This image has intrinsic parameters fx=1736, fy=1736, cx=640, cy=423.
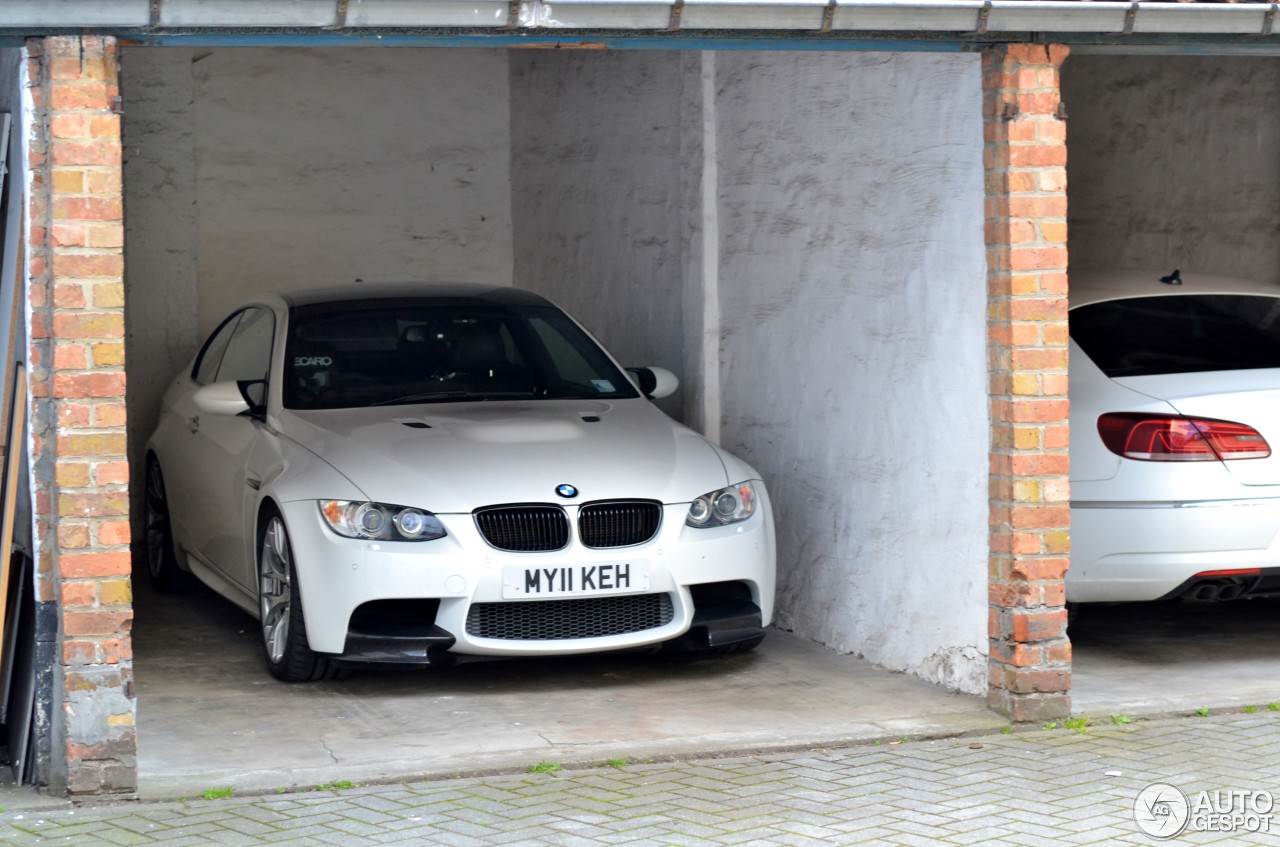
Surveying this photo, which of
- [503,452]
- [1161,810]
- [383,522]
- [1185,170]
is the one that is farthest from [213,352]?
[1185,170]

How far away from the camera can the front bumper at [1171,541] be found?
667cm

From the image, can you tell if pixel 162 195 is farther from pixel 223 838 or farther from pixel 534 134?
pixel 223 838

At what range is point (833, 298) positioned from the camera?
7.51m

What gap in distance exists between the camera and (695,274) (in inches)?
335

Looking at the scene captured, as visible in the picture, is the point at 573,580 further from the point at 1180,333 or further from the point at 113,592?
the point at 1180,333

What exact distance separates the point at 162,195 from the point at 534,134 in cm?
227

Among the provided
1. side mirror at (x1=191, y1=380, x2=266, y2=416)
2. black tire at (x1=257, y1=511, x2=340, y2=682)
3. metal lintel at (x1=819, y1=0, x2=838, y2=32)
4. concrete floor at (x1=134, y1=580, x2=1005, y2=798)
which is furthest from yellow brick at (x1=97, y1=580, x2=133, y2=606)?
metal lintel at (x1=819, y1=0, x2=838, y2=32)

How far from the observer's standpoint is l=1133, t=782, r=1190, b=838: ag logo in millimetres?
4957

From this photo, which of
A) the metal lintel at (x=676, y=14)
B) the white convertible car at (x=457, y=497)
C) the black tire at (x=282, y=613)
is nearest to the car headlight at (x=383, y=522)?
the white convertible car at (x=457, y=497)

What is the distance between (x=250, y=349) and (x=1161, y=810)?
4793 mm

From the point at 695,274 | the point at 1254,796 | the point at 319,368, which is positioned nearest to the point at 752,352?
the point at 695,274

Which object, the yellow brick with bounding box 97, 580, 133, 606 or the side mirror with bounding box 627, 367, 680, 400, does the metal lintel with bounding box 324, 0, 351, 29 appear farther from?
the side mirror with bounding box 627, 367, 680, 400

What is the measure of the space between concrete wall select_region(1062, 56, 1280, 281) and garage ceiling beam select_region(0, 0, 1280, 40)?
4236 millimetres

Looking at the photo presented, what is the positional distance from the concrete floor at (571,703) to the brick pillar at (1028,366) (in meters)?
0.31
